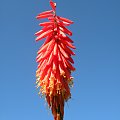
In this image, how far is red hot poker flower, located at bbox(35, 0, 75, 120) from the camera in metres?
10.5

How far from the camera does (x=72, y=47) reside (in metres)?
11.2

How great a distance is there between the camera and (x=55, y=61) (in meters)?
11.2

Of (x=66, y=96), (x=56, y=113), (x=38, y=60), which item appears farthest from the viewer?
(x=38, y=60)

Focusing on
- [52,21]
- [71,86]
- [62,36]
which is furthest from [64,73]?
[52,21]

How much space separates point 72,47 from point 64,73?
104cm

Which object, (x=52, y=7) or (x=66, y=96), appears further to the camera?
(x=52, y=7)

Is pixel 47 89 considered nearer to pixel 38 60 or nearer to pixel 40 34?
pixel 38 60

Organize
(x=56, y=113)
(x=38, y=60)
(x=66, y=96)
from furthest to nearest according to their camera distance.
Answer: (x=38, y=60)
(x=66, y=96)
(x=56, y=113)

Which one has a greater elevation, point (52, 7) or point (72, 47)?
point (52, 7)

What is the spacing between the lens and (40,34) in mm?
11688

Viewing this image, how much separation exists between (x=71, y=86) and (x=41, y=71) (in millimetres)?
1164

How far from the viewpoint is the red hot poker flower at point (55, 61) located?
1046cm

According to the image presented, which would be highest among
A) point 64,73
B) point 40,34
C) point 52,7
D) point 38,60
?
point 52,7

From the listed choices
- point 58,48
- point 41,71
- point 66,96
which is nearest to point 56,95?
point 66,96
